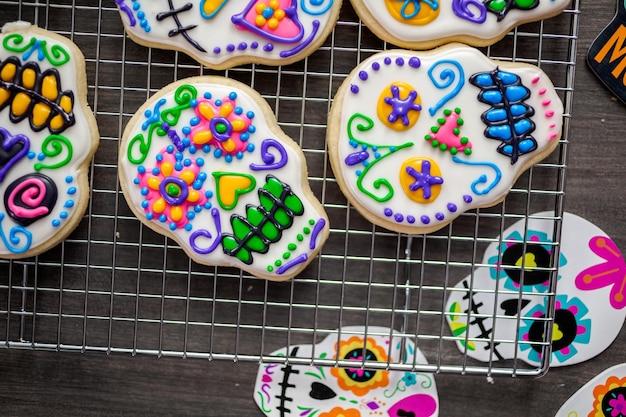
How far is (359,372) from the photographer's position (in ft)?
3.78

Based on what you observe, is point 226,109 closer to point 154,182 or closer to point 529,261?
point 154,182

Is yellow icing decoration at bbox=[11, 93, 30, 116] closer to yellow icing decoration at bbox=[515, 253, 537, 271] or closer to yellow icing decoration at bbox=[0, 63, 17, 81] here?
yellow icing decoration at bbox=[0, 63, 17, 81]

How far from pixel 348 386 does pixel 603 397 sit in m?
0.46

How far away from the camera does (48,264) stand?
3.69ft

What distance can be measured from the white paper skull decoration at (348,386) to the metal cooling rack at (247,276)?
27 mm

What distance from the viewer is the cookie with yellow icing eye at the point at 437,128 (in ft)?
3.37

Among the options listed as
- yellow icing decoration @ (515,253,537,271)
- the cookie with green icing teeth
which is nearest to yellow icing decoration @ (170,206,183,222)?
the cookie with green icing teeth

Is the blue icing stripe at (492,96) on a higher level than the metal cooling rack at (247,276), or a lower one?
higher

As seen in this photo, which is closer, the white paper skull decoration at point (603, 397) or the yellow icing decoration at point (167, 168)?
the yellow icing decoration at point (167, 168)

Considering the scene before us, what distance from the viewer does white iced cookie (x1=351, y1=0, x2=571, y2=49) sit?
102cm

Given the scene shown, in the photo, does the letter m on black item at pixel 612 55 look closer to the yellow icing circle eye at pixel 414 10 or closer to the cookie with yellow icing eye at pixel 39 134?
the yellow icing circle eye at pixel 414 10

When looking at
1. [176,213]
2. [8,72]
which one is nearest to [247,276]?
[176,213]

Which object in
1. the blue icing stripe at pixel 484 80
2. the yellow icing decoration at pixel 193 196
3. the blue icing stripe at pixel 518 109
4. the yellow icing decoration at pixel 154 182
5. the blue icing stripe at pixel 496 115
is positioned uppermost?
the blue icing stripe at pixel 484 80

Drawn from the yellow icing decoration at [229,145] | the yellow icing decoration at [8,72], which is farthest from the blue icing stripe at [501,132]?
the yellow icing decoration at [8,72]
